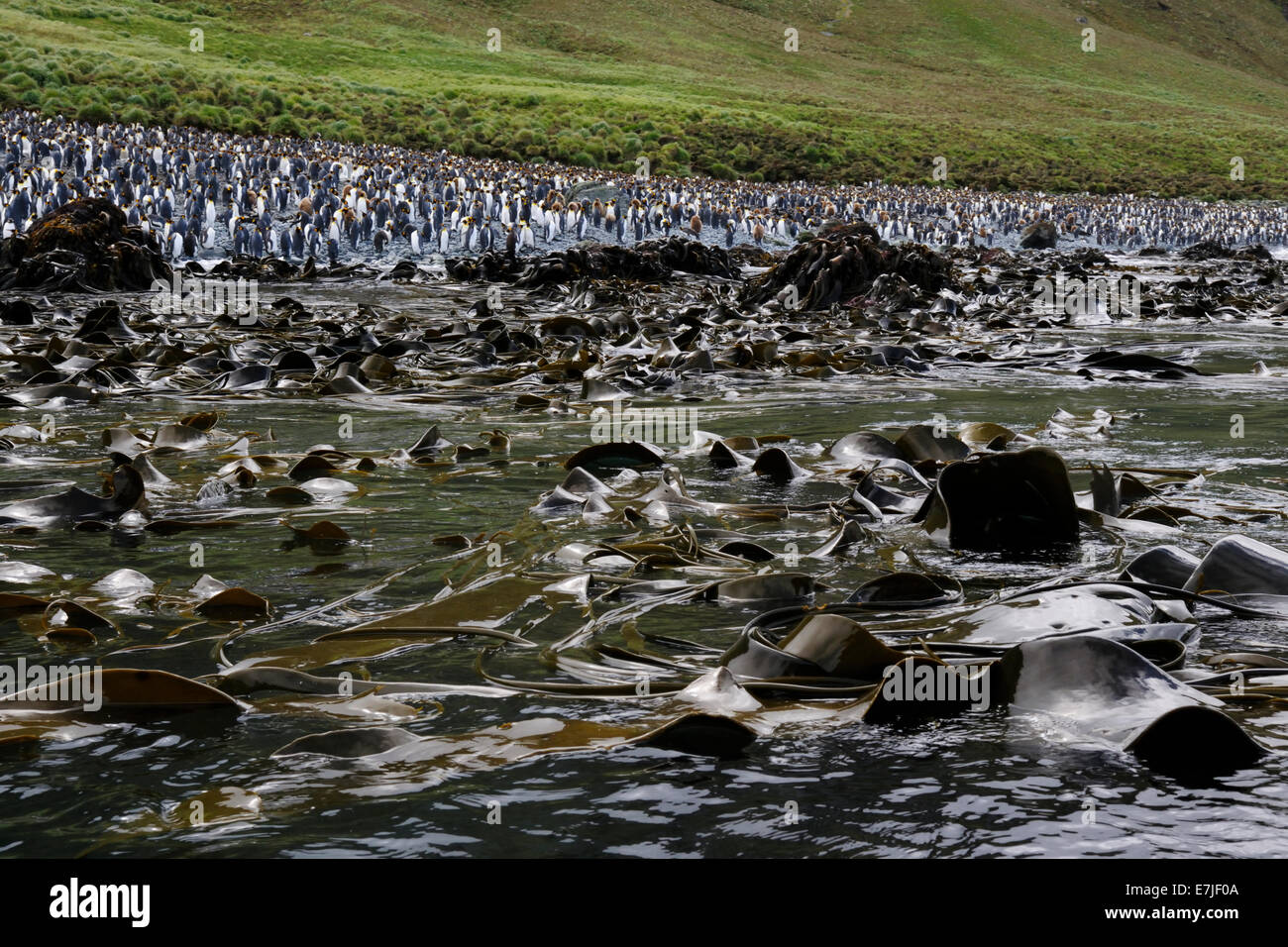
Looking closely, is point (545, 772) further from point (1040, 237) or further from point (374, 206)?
point (1040, 237)

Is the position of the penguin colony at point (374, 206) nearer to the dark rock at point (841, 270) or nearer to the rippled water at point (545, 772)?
the dark rock at point (841, 270)

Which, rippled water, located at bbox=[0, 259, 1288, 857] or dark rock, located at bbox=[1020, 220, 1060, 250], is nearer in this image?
rippled water, located at bbox=[0, 259, 1288, 857]

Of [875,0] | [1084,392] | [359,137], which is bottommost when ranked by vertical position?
[1084,392]

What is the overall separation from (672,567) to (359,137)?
34.9 m

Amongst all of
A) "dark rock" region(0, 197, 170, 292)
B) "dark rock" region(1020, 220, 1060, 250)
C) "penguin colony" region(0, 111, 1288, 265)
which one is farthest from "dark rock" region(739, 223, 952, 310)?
"dark rock" region(1020, 220, 1060, 250)

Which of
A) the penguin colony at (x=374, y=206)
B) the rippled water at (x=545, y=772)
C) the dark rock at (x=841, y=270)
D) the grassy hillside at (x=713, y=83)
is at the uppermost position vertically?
the grassy hillside at (x=713, y=83)

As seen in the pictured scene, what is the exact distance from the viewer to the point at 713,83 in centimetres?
6844

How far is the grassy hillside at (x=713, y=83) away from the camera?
38.1 m

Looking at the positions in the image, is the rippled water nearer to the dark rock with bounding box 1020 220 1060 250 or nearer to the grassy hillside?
the dark rock with bounding box 1020 220 1060 250

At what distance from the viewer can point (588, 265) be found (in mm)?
14281

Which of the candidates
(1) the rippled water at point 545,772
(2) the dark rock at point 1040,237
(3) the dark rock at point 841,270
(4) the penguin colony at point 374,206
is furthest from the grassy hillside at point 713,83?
(1) the rippled water at point 545,772

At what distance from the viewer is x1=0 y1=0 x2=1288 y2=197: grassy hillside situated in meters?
38.1
